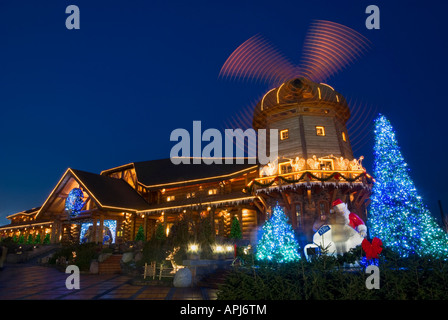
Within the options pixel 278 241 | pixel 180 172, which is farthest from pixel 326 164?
pixel 180 172

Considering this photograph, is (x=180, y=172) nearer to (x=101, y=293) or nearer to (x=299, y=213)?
(x=299, y=213)

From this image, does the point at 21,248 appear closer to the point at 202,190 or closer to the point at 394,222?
the point at 202,190

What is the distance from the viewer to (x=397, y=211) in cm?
1593

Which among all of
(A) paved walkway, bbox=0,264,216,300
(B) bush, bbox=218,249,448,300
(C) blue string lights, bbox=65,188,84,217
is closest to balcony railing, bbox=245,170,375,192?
(A) paved walkway, bbox=0,264,216,300

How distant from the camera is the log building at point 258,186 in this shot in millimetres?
23203

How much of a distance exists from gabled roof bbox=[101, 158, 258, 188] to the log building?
13cm

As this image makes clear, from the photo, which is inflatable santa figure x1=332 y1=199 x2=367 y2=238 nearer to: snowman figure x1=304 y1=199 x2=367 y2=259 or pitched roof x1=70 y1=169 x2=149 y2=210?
snowman figure x1=304 y1=199 x2=367 y2=259

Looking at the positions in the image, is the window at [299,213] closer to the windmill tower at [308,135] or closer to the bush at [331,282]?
the windmill tower at [308,135]

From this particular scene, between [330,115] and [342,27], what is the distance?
784 centimetres

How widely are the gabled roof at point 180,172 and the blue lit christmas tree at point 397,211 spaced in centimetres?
1242

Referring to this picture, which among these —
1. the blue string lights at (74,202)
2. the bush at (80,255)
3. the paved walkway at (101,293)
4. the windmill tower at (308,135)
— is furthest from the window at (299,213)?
the blue string lights at (74,202)

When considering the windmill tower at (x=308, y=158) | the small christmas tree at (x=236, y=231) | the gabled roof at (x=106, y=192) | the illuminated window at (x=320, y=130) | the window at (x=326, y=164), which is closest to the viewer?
the windmill tower at (x=308, y=158)

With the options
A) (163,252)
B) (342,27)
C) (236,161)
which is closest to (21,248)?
(163,252)

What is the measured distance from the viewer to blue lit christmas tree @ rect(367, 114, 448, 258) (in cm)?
1526
